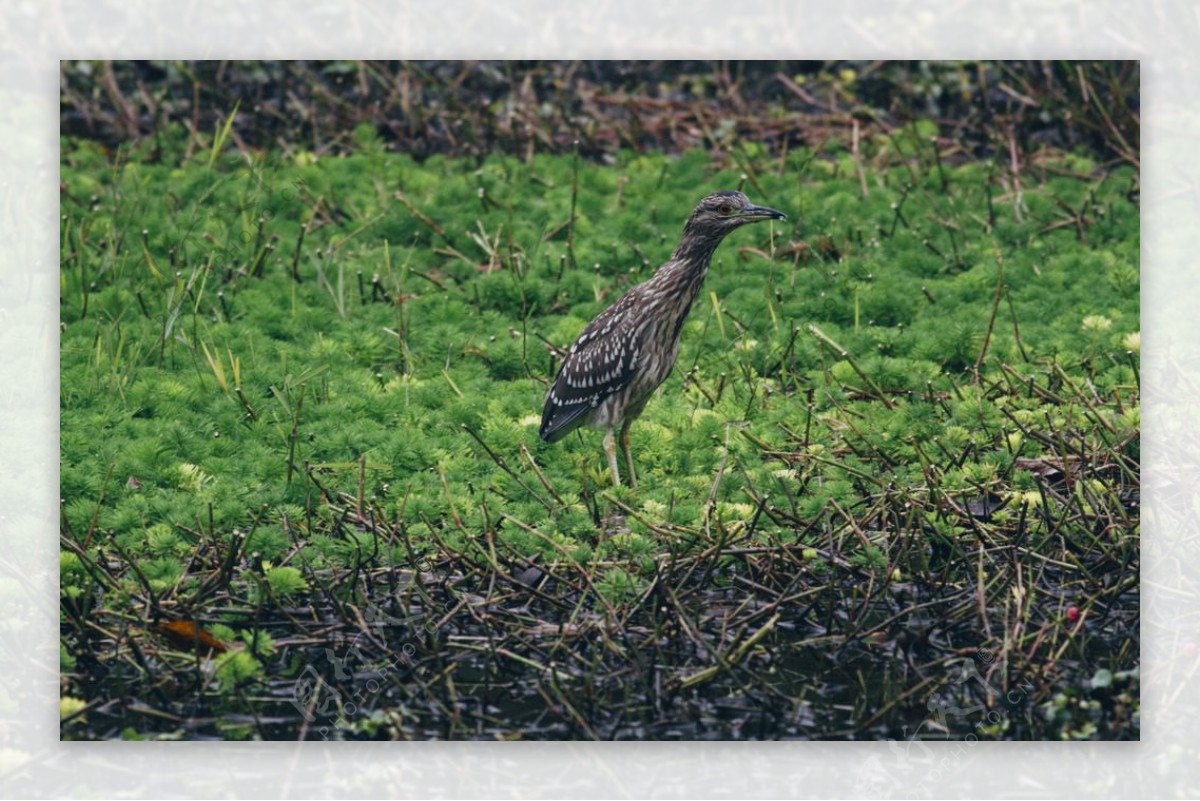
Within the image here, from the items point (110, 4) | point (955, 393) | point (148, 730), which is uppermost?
point (110, 4)

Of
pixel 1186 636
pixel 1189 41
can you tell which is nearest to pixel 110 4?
pixel 1189 41

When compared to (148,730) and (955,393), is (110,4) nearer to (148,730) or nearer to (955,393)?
(148,730)

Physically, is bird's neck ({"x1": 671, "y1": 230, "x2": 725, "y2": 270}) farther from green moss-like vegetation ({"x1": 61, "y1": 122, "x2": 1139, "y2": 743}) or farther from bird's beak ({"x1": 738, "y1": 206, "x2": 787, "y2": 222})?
green moss-like vegetation ({"x1": 61, "y1": 122, "x2": 1139, "y2": 743})

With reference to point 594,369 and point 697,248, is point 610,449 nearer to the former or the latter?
point 594,369

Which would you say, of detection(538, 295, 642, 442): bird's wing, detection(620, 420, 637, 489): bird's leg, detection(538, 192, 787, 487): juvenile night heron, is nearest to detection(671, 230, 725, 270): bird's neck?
detection(538, 192, 787, 487): juvenile night heron

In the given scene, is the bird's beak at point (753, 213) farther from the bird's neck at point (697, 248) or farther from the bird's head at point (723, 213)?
the bird's neck at point (697, 248)

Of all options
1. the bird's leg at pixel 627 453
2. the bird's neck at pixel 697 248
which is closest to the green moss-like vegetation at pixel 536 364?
the bird's leg at pixel 627 453

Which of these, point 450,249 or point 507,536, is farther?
point 450,249
